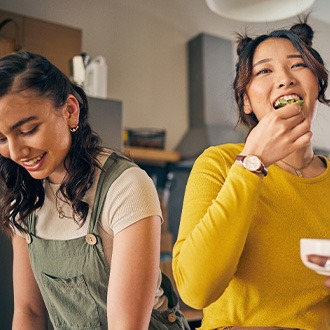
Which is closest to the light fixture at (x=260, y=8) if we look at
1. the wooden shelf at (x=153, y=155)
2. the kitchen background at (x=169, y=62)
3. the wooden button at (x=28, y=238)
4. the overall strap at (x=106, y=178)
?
the overall strap at (x=106, y=178)

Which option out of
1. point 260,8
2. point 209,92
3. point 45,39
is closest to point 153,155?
point 209,92

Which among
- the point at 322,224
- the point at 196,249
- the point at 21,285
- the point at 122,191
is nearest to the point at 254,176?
the point at 196,249

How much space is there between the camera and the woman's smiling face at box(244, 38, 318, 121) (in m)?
1.07

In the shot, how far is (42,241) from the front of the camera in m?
1.20

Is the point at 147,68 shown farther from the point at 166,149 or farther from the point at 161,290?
the point at 161,290

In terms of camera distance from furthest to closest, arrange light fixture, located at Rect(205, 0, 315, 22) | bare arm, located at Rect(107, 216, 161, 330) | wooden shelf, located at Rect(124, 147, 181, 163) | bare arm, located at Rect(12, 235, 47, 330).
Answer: wooden shelf, located at Rect(124, 147, 181, 163), light fixture, located at Rect(205, 0, 315, 22), bare arm, located at Rect(12, 235, 47, 330), bare arm, located at Rect(107, 216, 161, 330)

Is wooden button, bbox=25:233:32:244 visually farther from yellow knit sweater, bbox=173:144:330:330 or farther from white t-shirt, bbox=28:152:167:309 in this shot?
yellow knit sweater, bbox=173:144:330:330

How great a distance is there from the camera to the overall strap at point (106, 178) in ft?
3.75

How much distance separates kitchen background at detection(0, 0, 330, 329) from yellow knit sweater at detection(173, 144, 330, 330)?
2.72 m

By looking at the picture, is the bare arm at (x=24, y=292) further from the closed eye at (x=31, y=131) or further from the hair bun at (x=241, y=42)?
the hair bun at (x=241, y=42)

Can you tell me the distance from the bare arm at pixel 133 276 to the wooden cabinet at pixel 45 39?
6.53ft

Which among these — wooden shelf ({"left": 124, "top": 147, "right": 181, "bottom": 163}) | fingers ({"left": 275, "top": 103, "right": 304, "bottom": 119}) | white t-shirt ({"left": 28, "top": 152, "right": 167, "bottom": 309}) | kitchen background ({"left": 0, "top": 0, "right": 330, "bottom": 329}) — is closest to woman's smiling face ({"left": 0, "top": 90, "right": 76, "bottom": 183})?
white t-shirt ({"left": 28, "top": 152, "right": 167, "bottom": 309})

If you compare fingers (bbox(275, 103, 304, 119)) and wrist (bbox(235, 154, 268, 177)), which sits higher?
fingers (bbox(275, 103, 304, 119))

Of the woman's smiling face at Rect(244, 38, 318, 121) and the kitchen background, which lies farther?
the kitchen background
